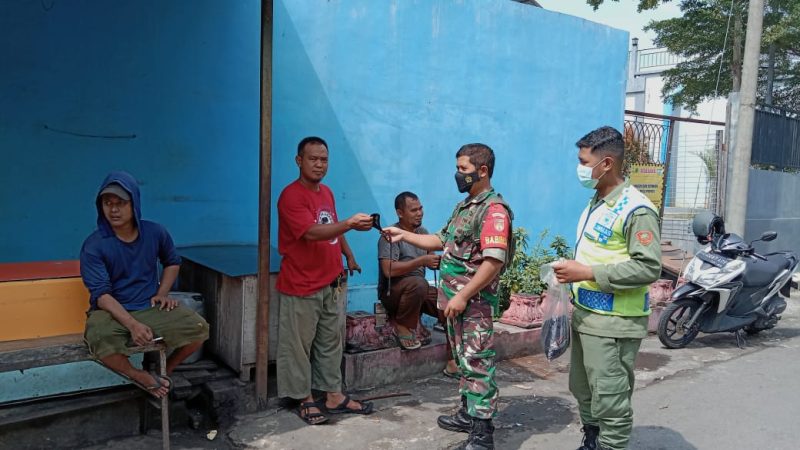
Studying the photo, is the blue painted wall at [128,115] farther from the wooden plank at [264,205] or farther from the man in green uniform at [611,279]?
the man in green uniform at [611,279]

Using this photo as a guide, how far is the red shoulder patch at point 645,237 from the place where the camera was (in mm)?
2779

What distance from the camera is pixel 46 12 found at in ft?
14.1

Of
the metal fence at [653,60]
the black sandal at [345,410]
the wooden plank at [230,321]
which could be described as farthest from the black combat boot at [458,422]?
the metal fence at [653,60]

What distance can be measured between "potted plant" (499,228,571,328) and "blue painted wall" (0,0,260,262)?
2453 mm

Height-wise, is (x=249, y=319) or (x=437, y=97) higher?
(x=437, y=97)

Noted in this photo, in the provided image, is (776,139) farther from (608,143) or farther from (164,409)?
(164,409)

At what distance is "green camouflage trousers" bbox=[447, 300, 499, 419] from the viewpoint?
3.38m

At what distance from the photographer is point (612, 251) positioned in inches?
115

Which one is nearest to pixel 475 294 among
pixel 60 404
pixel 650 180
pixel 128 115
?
pixel 60 404

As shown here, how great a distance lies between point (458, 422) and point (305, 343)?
1.08 meters

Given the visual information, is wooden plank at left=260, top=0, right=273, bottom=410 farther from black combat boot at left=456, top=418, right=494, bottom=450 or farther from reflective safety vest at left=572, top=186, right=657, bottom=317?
reflective safety vest at left=572, top=186, right=657, bottom=317

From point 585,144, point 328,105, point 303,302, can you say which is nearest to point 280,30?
point 328,105

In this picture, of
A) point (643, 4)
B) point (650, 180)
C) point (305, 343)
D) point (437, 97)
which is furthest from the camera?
point (643, 4)

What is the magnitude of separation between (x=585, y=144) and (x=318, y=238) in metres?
1.59
